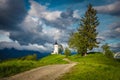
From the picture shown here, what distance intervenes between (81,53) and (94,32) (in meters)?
10.2

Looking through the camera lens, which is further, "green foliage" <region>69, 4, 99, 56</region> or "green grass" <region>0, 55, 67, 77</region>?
"green foliage" <region>69, 4, 99, 56</region>

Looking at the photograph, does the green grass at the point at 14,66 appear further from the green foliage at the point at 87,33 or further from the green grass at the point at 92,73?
the green foliage at the point at 87,33

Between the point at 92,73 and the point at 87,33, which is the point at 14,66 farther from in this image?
the point at 87,33

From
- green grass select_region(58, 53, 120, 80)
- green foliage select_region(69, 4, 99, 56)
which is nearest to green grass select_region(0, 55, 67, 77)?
green grass select_region(58, 53, 120, 80)

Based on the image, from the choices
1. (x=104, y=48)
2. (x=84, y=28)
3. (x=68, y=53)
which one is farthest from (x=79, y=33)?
(x=104, y=48)

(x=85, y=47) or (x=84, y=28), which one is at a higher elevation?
(x=84, y=28)

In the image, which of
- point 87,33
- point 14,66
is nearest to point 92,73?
point 14,66

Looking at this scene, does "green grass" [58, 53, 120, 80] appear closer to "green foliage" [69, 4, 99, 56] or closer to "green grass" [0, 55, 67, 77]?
"green grass" [0, 55, 67, 77]

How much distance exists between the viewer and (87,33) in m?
89.4

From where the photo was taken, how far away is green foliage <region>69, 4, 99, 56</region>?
8806cm

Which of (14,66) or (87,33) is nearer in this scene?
(14,66)

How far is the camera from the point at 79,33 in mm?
91812

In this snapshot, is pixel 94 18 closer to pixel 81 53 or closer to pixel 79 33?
pixel 79 33

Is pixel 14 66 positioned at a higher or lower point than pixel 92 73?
higher
